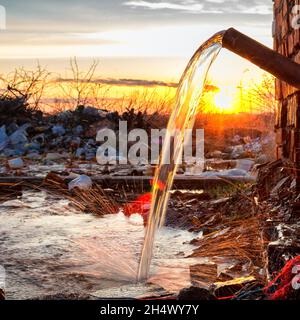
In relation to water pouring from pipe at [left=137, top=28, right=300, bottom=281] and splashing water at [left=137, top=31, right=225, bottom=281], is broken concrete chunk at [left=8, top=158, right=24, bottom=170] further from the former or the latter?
splashing water at [left=137, top=31, right=225, bottom=281]

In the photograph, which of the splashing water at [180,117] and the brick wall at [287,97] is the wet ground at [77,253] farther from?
the brick wall at [287,97]

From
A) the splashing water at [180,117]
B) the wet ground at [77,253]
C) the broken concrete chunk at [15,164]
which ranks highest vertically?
the splashing water at [180,117]

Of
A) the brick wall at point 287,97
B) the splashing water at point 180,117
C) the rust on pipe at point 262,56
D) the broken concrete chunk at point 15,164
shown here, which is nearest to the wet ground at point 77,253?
the splashing water at point 180,117

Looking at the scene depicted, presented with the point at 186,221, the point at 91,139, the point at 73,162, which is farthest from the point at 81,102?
the point at 186,221

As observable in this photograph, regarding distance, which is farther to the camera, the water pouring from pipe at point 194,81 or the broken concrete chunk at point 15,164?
the broken concrete chunk at point 15,164

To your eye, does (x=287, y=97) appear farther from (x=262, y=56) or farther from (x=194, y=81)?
(x=262, y=56)

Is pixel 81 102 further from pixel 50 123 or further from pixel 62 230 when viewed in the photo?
pixel 62 230

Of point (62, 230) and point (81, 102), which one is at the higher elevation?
point (81, 102)

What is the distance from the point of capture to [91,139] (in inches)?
498

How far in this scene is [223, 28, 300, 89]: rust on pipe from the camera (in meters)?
3.05

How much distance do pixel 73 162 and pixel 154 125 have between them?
2.81 meters

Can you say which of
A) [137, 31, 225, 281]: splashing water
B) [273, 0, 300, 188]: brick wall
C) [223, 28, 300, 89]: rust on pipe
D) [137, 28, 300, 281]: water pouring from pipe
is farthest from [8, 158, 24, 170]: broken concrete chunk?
[223, 28, 300, 89]: rust on pipe

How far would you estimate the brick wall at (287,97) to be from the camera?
4445mm

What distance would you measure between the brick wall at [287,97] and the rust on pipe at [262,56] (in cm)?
121
